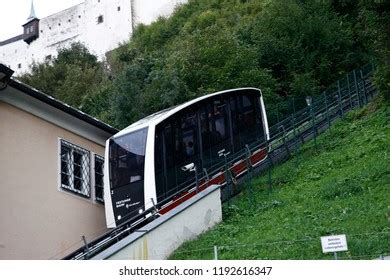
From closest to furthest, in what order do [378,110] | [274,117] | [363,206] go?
[363,206] < [378,110] < [274,117]

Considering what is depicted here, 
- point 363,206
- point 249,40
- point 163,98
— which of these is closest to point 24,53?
point 249,40

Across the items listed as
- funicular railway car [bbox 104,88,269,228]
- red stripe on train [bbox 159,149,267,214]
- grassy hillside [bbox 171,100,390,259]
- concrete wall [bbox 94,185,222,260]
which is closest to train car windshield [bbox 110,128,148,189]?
funicular railway car [bbox 104,88,269,228]

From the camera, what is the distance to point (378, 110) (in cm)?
1861

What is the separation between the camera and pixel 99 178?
1639 centimetres

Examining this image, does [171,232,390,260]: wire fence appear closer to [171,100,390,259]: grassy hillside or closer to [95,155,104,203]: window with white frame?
[171,100,390,259]: grassy hillside

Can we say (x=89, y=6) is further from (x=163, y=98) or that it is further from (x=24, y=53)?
(x=163, y=98)

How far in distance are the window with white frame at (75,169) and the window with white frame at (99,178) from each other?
36 cm

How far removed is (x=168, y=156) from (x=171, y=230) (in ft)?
10.6

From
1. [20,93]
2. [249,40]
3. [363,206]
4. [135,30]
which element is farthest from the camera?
[135,30]

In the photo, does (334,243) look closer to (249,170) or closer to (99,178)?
(249,170)

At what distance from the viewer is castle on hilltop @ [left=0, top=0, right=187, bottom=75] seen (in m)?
62.2

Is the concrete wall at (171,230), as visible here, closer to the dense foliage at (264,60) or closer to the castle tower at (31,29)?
the dense foliage at (264,60)

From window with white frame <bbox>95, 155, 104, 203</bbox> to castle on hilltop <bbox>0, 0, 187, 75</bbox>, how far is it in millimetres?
43682
